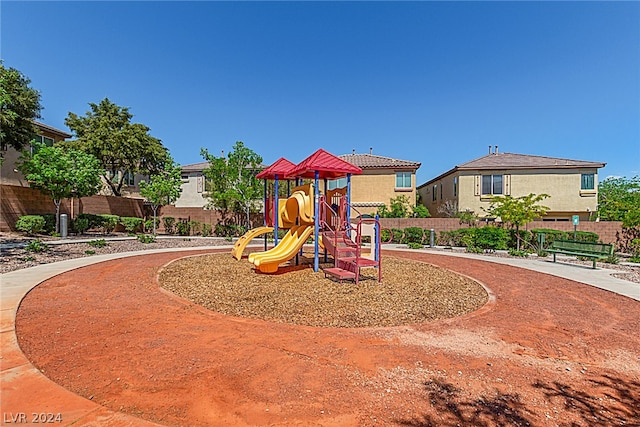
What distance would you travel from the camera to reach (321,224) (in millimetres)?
9742

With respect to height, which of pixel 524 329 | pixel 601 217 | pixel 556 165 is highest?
pixel 556 165

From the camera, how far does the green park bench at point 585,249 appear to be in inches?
429

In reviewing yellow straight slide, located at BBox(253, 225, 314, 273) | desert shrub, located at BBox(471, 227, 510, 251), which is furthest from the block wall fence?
yellow straight slide, located at BBox(253, 225, 314, 273)

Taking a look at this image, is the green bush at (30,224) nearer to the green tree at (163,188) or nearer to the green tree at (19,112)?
the green tree at (19,112)

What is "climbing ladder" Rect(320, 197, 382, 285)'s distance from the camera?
799cm

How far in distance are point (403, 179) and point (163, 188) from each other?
18.0m

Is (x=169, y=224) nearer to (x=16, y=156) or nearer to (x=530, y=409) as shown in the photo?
(x=16, y=156)

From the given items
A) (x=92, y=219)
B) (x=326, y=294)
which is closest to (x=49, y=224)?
(x=92, y=219)

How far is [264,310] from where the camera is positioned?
595 cm

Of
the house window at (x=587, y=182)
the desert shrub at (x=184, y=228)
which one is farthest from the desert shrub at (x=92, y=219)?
the house window at (x=587, y=182)

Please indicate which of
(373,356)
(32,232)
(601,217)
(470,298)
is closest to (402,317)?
(373,356)

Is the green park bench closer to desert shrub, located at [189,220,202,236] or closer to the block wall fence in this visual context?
the block wall fence

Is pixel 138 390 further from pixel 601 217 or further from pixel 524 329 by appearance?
pixel 601 217

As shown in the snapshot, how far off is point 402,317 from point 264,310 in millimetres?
2491
